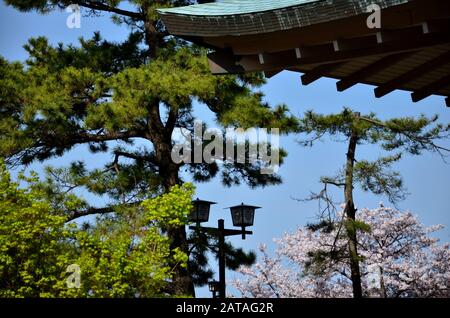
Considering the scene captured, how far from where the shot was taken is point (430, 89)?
743 centimetres

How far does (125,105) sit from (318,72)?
7.78 m

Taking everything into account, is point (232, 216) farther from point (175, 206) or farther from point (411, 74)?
point (411, 74)

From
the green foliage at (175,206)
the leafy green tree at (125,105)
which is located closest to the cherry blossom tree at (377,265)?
the leafy green tree at (125,105)

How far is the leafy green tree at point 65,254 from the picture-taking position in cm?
956

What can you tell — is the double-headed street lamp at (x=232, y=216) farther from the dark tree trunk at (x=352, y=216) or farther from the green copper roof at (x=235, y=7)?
the green copper roof at (x=235, y=7)

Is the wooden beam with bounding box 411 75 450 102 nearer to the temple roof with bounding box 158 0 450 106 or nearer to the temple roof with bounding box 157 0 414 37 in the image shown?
the temple roof with bounding box 158 0 450 106

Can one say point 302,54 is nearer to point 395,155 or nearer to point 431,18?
point 431,18

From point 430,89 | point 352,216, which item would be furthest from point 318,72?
point 352,216

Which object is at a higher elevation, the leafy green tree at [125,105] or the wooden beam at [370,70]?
the leafy green tree at [125,105]

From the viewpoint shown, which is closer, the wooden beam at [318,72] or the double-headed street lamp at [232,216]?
the wooden beam at [318,72]

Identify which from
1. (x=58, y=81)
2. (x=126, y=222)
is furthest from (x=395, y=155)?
(x=58, y=81)

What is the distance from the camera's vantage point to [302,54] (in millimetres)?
6191

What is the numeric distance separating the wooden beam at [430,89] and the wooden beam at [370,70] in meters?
0.83

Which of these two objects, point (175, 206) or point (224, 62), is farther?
point (175, 206)
